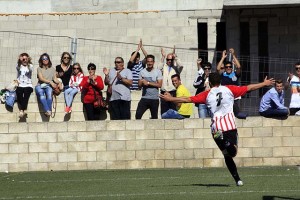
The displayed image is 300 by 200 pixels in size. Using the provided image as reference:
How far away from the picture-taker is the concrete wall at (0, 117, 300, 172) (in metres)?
22.7

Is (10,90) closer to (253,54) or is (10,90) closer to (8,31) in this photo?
(8,31)

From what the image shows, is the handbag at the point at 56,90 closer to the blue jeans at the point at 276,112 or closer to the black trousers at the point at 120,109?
the black trousers at the point at 120,109

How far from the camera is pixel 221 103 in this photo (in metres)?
17.8

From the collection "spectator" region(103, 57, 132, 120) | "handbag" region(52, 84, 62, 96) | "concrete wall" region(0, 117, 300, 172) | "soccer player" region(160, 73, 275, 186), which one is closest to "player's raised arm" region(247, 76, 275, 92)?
"soccer player" region(160, 73, 275, 186)

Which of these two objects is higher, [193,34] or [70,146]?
[193,34]

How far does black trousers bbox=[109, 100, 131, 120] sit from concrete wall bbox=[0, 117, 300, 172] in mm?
412

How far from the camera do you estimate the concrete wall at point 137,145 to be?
22703 mm

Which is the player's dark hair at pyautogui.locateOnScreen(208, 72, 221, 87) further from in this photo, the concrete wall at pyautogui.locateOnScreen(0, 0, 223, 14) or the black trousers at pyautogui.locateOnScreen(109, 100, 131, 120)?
the concrete wall at pyautogui.locateOnScreen(0, 0, 223, 14)

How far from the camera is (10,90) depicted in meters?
23.6

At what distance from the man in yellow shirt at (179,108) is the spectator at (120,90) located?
3.06 ft

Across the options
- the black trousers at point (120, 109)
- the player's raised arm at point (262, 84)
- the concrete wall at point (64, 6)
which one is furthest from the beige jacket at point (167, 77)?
the player's raised arm at point (262, 84)

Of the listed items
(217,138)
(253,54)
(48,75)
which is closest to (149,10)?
(253,54)

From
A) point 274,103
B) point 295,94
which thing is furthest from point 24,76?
point 295,94

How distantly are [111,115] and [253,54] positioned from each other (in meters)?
5.57
